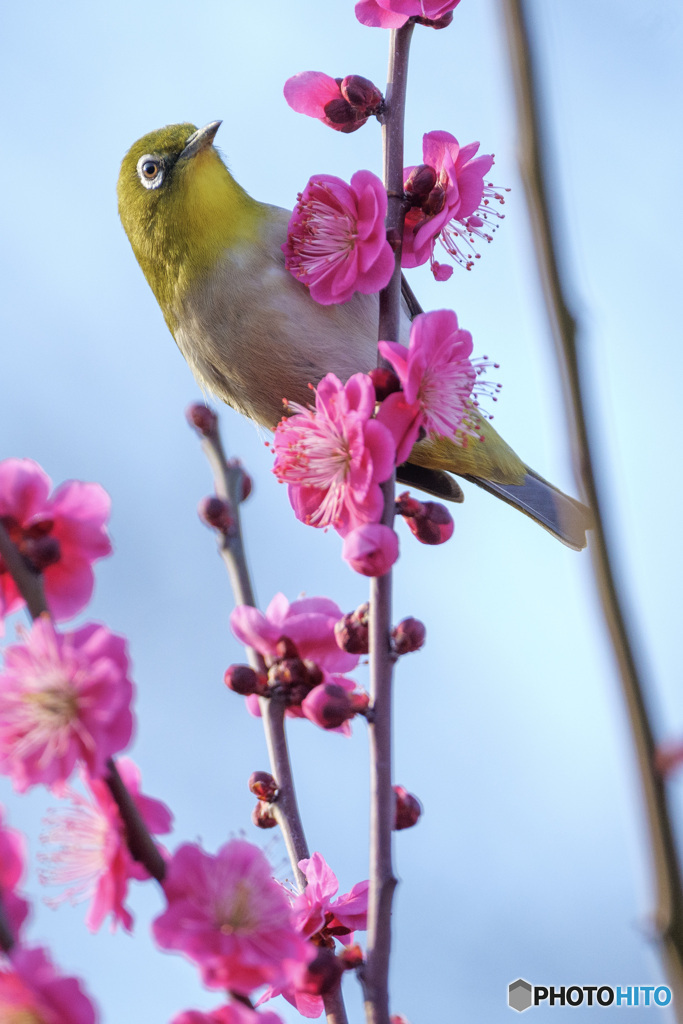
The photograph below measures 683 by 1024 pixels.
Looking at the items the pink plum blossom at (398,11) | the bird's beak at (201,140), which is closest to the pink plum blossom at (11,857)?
the pink plum blossom at (398,11)

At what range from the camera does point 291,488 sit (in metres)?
2.38

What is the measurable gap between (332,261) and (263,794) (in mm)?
1269

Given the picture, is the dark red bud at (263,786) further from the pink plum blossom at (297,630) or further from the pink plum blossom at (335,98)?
the pink plum blossom at (335,98)

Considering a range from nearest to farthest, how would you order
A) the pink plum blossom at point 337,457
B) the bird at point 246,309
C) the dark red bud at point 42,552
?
1. the dark red bud at point 42,552
2. the pink plum blossom at point 337,457
3. the bird at point 246,309

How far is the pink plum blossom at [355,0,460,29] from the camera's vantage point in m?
2.31

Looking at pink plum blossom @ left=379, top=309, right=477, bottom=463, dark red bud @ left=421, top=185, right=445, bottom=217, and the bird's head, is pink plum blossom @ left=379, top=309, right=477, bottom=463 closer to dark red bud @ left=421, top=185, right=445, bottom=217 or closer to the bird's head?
dark red bud @ left=421, top=185, right=445, bottom=217

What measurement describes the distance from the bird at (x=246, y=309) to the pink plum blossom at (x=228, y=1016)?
2.24 m

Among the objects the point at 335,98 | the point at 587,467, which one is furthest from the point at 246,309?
the point at 587,467

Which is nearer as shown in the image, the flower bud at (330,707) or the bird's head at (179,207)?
the flower bud at (330,707)

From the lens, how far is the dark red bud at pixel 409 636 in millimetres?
1802

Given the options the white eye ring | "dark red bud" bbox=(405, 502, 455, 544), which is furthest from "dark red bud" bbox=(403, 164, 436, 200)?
the white eye ring

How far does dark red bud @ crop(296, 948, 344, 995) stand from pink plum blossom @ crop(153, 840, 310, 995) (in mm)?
36

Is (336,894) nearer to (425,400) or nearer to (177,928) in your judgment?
(177,928)

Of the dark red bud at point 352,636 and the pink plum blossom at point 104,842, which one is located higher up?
the dark red bud at point 352,636
